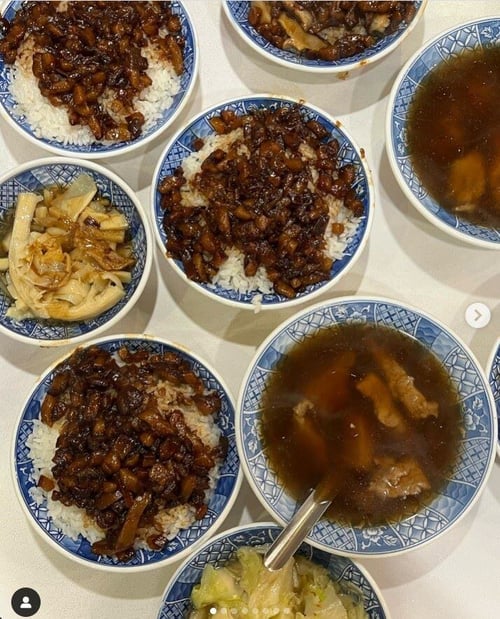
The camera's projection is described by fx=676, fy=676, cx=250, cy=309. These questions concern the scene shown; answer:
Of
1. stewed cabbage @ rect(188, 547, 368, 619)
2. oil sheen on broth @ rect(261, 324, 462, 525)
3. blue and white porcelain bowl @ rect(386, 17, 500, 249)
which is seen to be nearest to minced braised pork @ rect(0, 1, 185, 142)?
blue and white porcelain bowl @ rect(386, 17, 500, 249)

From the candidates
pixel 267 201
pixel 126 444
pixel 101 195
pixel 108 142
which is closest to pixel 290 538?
pixel 126 444

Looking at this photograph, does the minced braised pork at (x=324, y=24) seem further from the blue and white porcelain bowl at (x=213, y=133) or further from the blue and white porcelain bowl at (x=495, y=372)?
the blue and white porcelain bowl at (x=495, y=372)

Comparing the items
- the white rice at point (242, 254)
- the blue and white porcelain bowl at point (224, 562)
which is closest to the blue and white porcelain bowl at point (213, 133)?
the white rice at point (242, 254)

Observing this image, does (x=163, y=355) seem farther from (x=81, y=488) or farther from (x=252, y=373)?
(x=81, y=488)

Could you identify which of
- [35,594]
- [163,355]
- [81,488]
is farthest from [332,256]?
[35,594]

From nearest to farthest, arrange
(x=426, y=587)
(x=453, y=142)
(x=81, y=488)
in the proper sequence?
(x=81, y=488), (x=453, y=142), (x=426, y=587)

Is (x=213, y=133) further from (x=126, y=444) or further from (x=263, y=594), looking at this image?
(x=263, y=594)
